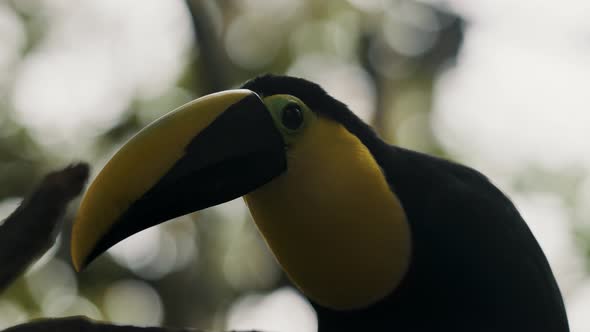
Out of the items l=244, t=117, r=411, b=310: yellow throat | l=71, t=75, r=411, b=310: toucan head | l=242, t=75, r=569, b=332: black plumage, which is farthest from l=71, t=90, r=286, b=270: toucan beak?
l=242, t=75, r=569, b=332: black plumage

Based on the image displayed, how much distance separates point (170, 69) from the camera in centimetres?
800

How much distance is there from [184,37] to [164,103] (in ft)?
3.55

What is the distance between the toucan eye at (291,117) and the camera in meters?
2.49

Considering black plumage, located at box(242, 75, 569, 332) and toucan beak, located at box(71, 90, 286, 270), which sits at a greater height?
toucan beak, located at box(71, 90, 286, 270)

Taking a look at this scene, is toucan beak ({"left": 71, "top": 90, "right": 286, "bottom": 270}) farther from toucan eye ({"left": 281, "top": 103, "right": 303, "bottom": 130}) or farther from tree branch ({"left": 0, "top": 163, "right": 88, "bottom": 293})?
tree branch ({"left": 0, "top": 163, "right": 88, "bottom": 293})

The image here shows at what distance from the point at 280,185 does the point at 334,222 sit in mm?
211

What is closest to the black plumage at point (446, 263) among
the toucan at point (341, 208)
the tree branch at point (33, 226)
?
the toucan at point (341, 208)

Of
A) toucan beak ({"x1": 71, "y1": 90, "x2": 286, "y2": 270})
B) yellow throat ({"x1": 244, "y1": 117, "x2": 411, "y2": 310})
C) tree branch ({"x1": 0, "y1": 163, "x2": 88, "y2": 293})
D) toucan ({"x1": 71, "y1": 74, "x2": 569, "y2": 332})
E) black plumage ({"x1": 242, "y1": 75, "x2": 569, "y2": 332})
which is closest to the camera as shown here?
tree branch ({"x1": 0, "y1": 163, "x2": 88, "y2": 293})

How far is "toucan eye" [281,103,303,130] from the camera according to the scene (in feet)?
8.16

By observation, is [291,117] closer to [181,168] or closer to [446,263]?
[181,168]

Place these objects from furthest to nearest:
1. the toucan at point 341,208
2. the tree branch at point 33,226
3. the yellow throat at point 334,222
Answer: the yellow throat at point 334,222 → the toucan at point 341,208 → the tree branch at point 33,226

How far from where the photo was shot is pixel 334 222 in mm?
2469

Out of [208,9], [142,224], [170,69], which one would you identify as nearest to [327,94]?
[142,224]

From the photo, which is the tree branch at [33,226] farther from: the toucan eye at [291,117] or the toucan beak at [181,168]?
the toucan eye at [291,117]
